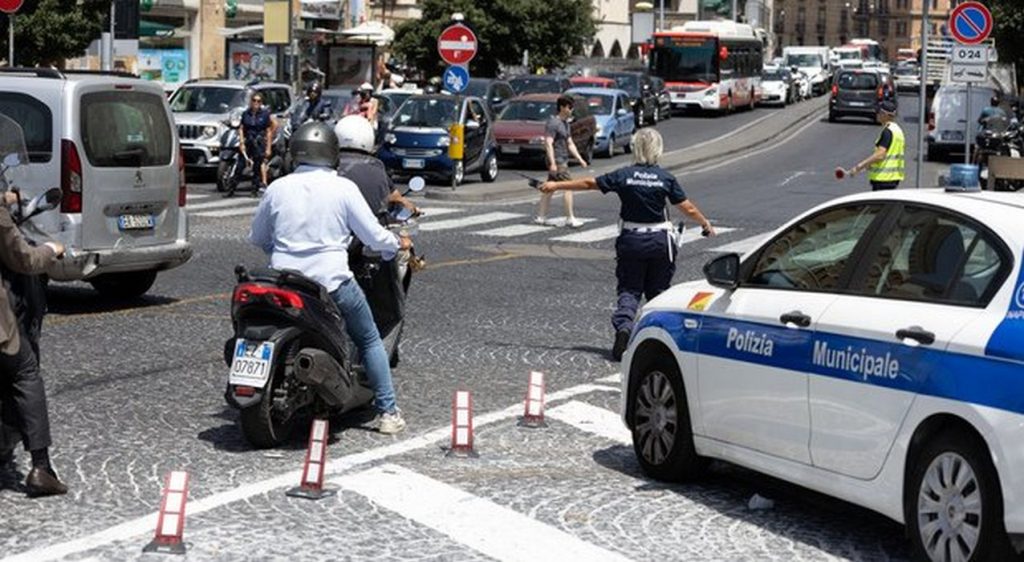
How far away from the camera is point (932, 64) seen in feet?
250

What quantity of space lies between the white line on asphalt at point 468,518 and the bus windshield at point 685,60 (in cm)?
5502

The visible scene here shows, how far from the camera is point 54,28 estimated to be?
3853 centimetres

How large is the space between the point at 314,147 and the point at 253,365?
125 cm

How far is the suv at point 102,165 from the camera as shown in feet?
48.6

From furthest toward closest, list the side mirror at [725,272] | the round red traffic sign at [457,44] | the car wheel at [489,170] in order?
the car wheel at [489,170], the round red traffic sign at [457,44], the side mirror at [725,272]

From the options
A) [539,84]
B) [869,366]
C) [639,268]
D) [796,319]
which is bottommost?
[639,268]

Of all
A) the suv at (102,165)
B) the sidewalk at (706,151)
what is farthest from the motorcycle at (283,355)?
the sidewalk at (706,151)

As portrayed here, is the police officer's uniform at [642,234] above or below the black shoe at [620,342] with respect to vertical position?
above

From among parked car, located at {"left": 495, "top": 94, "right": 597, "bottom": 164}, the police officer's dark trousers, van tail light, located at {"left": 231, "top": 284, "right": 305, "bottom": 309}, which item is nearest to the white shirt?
van tail light, located at {"left": 231, "top": 284, "right": 305, "bottom": 309}

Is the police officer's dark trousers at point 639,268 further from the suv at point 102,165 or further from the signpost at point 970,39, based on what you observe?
the signpost at point 970,39

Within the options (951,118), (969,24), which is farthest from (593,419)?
(951,118)

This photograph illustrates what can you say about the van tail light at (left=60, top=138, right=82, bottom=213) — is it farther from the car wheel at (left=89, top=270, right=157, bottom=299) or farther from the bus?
the bus

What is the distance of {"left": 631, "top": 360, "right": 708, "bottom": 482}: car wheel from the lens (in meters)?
9.09

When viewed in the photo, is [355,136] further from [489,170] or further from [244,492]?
[489,170]
